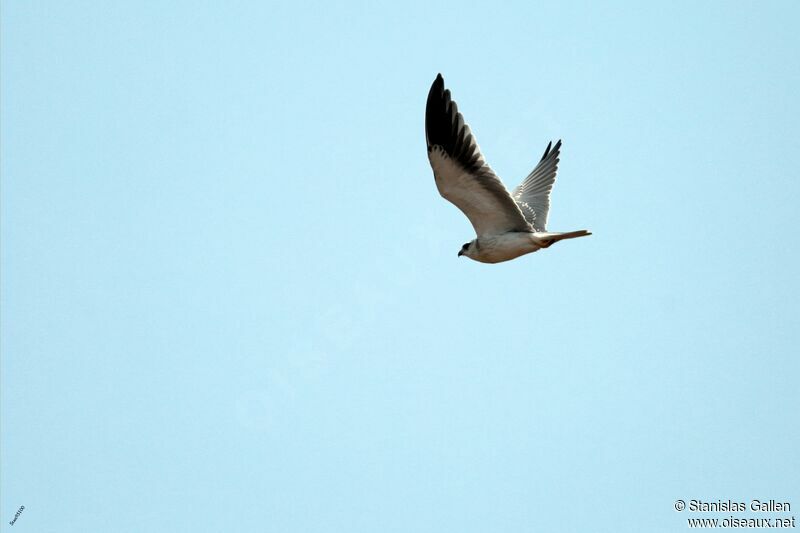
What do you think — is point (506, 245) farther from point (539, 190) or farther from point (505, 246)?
point (539, 190)

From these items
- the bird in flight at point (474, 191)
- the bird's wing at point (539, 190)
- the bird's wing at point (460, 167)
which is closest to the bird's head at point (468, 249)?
the bird in flight at point (474, 191)

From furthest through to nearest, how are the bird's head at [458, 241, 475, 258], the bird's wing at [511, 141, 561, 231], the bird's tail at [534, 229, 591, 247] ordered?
the bird's wing at [511, 141, 561, 231] < the bird's head at [458, 241, 475, 258] < the bird's tail at [534, 229, 591, 247]

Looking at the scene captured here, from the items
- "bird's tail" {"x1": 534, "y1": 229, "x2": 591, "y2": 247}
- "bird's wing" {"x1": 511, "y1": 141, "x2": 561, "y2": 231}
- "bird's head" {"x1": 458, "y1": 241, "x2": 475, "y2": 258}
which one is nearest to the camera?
"bird's tail" {"x1": 534, "y1": 229, "x2": 591, "y2": 247}

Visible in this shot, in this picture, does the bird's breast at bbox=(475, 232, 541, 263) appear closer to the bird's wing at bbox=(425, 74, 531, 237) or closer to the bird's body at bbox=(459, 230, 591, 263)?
the bird's body at bbox=(459, 230, 591, 263)

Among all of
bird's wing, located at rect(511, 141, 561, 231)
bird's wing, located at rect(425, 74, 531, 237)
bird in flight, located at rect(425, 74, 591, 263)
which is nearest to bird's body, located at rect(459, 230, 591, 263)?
bird in flight, located at rect(425, 74, 591, 263)

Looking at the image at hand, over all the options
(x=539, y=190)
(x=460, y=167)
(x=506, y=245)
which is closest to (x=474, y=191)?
(x=460, y=167)

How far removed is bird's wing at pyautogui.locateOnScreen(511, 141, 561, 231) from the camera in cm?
1501

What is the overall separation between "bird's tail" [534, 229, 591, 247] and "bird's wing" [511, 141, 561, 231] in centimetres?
131

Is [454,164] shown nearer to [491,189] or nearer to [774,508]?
[491,189]

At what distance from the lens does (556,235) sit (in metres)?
13.0

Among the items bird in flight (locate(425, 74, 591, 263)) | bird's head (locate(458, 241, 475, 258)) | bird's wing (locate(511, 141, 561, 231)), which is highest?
bird's wing (locate(511, 141, 561, 231))

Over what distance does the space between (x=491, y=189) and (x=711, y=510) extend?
225 inches

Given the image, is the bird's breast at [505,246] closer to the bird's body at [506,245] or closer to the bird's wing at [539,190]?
the bird's body at [506,245]

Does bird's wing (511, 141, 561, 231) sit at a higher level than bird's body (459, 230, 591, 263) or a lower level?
higher
